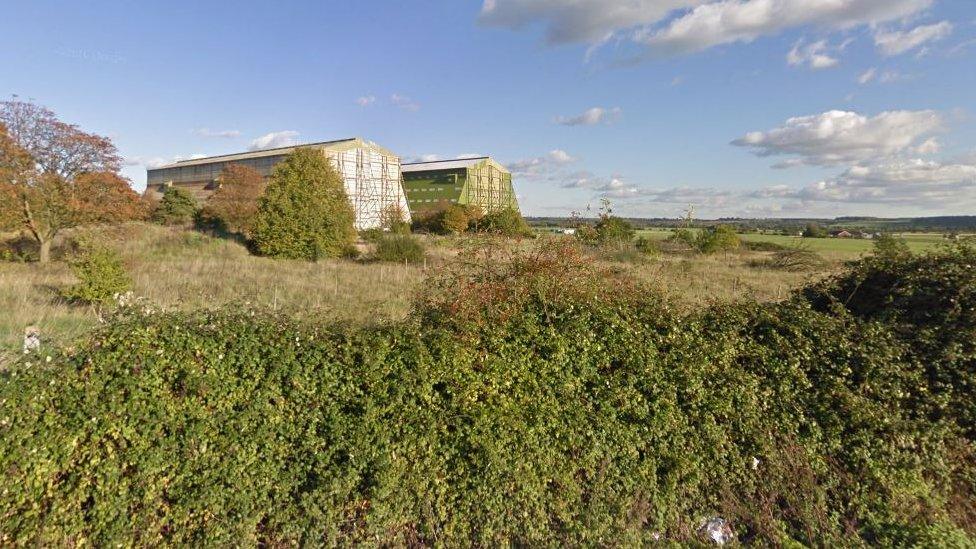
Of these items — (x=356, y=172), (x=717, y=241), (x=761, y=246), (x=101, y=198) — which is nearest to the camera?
(x=101, y=198)

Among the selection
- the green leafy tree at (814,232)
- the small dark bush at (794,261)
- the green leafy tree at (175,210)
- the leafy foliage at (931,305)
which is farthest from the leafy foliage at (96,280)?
the green leafy tree at (814,232)

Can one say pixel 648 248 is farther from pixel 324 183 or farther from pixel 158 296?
pixel 158 296

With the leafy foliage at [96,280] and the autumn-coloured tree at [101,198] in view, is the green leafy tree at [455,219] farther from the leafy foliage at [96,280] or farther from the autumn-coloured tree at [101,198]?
the leafy foliage at [96,280]

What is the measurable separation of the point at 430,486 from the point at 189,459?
1719mm

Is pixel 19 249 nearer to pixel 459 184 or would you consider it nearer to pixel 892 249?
pixel 892 249

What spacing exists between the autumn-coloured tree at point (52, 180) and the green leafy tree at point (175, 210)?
18319 millimetres

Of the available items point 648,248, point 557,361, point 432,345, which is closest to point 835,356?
point 557,361

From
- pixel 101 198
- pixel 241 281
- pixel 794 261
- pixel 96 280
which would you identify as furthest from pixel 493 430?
pixel 794 261

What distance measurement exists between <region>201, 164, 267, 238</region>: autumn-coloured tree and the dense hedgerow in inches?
1058

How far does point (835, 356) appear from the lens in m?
4.22

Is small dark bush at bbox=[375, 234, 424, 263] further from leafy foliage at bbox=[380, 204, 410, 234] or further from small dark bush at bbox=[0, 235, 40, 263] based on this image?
small dark bush at bbox=[0, 235, 40, 263]

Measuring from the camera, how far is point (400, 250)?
22.5 meters

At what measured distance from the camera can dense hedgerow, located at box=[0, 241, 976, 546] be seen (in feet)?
9.61

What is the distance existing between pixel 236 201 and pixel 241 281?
733 inches
